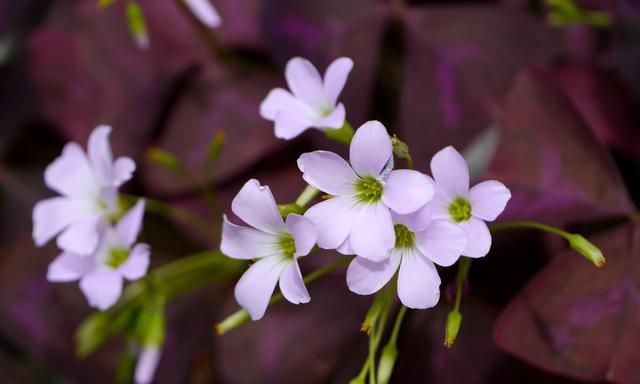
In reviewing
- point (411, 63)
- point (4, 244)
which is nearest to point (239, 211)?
point (411, 63)

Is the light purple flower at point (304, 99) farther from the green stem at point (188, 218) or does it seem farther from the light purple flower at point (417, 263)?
the green stem at point (188, 218)

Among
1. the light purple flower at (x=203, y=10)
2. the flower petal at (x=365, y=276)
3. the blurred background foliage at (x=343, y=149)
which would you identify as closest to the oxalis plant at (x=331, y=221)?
the flower petal at (x=365, y=276)

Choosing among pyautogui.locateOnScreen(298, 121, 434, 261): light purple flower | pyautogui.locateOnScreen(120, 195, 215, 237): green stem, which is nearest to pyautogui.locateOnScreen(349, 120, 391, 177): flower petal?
pyautogui.locateOnScreen(298, 121, 434, 261): light purple flower

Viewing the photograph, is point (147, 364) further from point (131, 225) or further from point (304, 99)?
point (304, 99)

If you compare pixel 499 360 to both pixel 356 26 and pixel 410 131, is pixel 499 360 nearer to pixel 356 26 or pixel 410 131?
pixel 410 131

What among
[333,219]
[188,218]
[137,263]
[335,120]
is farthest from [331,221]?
[188,218]

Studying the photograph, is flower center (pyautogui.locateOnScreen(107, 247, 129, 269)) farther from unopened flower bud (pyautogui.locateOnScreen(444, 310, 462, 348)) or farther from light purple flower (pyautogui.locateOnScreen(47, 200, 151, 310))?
unopened flower bud (pyautogui.locateOnScreen(444, 310, 462, 348))
